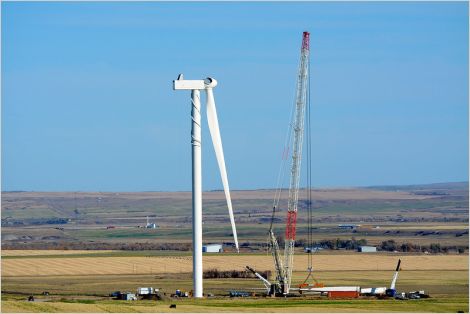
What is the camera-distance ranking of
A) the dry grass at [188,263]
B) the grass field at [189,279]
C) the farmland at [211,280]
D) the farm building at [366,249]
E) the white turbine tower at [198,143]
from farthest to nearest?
the farm building at [366,249] → the dry grass at [188,263] → the white turbine tower at [198,143] → the farmland at [211,280] → the grass field at [189,279]

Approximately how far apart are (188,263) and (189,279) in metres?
27.0

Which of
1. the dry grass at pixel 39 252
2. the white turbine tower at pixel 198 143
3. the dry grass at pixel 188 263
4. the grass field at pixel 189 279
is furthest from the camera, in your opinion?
the dry grass at pixel 39 252

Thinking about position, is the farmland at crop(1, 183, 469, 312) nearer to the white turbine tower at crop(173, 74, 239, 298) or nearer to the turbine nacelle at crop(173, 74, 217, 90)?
the white turbine tower at crop(173, 74, 239, 298)

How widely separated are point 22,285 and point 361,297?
32474 millimetres

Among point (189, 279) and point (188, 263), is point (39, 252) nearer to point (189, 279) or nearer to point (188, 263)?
point (188, 263)

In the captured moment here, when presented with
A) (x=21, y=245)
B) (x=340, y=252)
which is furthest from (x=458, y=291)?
(x=21, y=245)

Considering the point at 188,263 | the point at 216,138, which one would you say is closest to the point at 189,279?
the point at 188,263

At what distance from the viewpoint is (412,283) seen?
109000 millimetres

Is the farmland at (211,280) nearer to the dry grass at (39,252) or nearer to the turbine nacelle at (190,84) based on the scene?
the dry grass at (39,252)

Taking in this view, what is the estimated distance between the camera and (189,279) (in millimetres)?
115875

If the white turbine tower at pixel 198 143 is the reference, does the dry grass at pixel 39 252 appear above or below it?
below

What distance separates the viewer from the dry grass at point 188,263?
5089 inches

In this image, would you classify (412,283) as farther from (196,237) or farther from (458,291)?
(196,237)

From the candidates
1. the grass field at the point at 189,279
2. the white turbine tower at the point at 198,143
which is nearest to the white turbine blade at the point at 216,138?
the white turbine tower at the point at 198,143
